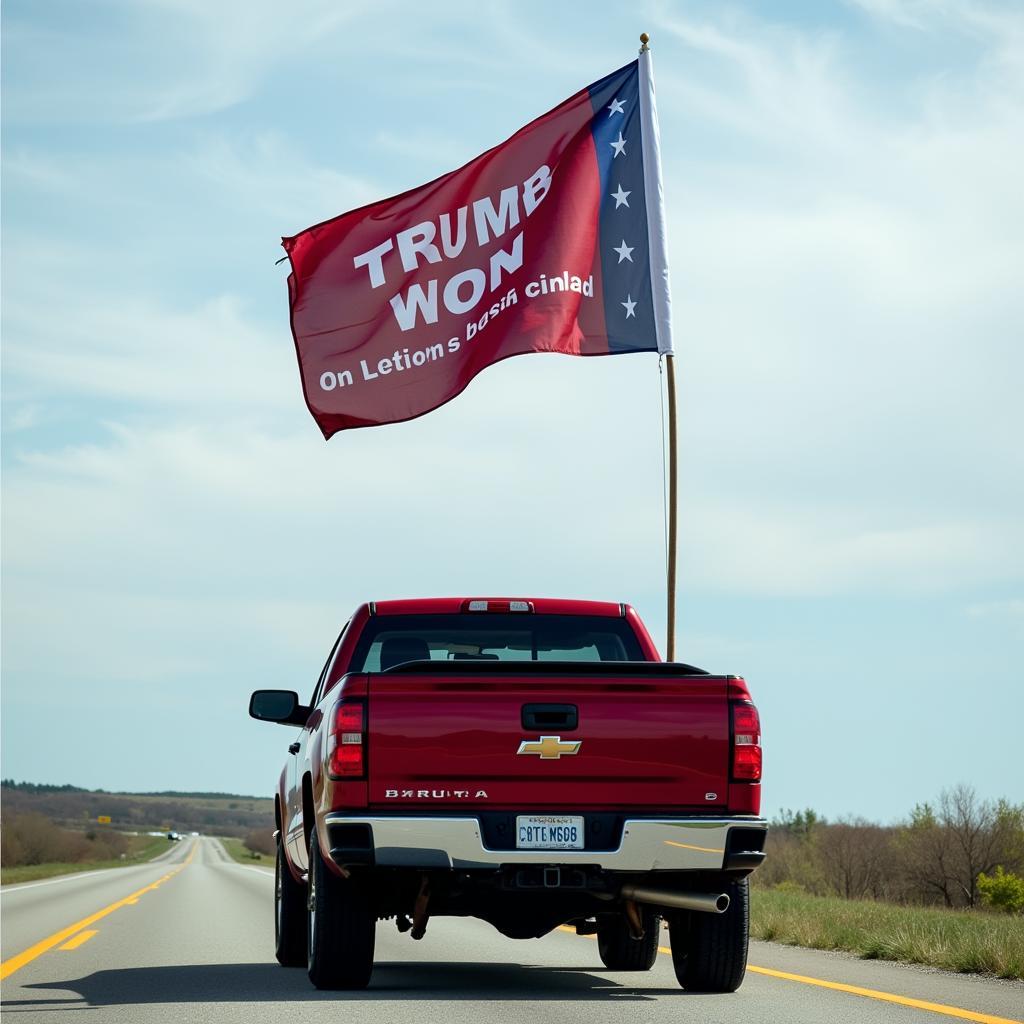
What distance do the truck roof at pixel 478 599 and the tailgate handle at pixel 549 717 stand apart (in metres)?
1.77

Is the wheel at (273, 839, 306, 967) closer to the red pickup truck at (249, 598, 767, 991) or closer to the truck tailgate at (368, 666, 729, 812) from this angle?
the red pickup truck at (249, 598, 767, 991)

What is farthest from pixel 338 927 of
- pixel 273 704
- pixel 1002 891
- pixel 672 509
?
pixel 1002 891

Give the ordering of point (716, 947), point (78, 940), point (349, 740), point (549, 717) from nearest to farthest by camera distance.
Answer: point (349, 740)
point (549, 717)
point (716, 947)
point (78, 940)

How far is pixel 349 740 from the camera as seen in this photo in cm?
798

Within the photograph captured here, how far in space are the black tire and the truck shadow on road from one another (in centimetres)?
13

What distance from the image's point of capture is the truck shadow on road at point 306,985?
9234mm

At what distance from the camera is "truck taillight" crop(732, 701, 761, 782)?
26.6 feet

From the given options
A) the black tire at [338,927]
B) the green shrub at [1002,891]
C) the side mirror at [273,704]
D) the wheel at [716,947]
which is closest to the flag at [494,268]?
the side mirror at [273,704]

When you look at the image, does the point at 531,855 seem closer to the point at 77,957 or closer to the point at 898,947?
the point at 898,947

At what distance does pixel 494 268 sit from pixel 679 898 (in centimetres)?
813

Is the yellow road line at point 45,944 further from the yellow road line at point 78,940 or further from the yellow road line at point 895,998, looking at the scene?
the yellow road line at point 895,998

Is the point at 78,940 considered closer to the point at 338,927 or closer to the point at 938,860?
the point at 338,927

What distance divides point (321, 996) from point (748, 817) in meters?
2.65

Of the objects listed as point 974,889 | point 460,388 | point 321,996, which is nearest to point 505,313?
point 460,388
